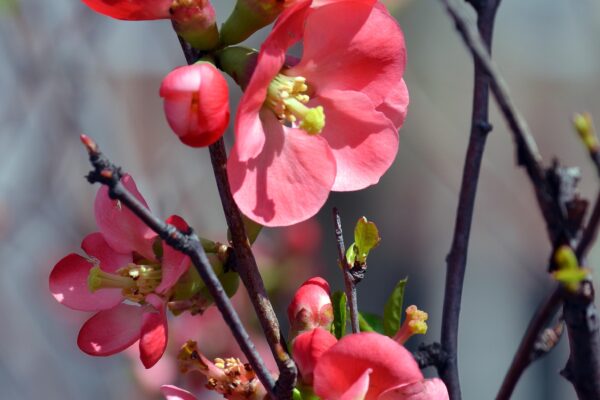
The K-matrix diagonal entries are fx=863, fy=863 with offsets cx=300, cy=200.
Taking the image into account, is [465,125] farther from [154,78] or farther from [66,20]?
[66,20]

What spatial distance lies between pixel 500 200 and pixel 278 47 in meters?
2.96

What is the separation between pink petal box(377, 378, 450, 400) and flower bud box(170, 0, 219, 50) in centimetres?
33

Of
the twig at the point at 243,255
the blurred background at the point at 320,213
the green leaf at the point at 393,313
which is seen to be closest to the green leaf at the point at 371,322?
the green leaf at the point at 393,313

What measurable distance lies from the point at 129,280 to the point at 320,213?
11.8 feet

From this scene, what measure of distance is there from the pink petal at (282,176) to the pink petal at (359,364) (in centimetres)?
13

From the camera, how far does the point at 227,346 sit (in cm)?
230

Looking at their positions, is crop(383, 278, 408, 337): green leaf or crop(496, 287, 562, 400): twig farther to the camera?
crop(383, 278, 408, 337): green leaf

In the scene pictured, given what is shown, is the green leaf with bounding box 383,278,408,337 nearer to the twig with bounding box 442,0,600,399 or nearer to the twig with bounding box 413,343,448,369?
the twig with bounding box 413,343,448,369

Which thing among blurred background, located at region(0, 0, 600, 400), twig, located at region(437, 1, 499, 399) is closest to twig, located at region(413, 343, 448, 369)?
twig, located at region(437, 1, 499, 399)

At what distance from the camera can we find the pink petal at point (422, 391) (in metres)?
0.65

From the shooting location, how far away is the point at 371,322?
Answer: 84cm

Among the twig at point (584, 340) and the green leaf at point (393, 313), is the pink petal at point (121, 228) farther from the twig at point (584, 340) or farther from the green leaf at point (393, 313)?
the twig at point (584, 340)

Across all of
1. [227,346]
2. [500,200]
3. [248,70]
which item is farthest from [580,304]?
[500,200]

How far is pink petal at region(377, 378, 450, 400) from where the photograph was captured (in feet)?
2.13
